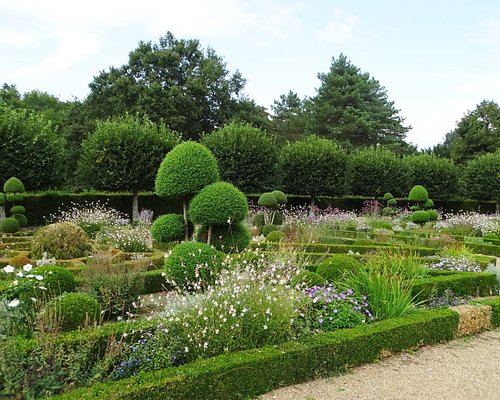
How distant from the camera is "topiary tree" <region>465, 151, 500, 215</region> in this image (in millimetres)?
27062

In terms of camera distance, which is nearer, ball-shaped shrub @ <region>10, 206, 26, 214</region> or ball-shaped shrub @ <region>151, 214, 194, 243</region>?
ball-shaped shrub @ <region>151, 214, 194, 243</region>

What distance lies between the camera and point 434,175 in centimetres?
2852

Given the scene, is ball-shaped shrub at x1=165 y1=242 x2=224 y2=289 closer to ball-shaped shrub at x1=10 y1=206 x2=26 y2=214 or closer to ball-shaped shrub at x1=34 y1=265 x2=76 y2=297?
ball-shaped shrub at x1=34 y1=265 x2=76 y2=297

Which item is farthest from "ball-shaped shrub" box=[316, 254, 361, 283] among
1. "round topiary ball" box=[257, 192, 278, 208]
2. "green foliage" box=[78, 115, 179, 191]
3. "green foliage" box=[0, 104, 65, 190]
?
"green foliage" box=[0, 104, 65, 190]

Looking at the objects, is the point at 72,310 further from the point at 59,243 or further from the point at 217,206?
the point at 59,243

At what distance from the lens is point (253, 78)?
110 feet

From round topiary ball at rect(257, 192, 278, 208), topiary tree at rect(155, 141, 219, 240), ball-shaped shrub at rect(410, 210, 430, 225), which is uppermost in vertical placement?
topiary tree at rect(155, 141, 219, 240)

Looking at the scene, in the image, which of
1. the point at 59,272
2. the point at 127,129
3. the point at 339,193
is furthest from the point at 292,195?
the point at 59,272

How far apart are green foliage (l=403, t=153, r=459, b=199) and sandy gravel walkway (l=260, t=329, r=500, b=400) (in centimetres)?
2435

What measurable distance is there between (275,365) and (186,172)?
493cm

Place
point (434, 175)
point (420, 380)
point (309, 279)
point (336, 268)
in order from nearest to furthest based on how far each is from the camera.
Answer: point (420, 380)
point (309, 279)
point (336, 268)
point (434, 175)

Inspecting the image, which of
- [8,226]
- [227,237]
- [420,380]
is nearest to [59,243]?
[227,237]

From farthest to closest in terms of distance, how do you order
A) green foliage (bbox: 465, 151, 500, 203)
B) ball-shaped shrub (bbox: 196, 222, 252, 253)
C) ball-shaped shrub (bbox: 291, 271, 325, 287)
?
green foliage (bbox: 465, 151, 500, 203), ball-shaped shrub (bbox: 196, 222, 252, 253), ball-shaped shrub (bbox: 291, 271, 325, 287)

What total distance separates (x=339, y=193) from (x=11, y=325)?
2074cm
